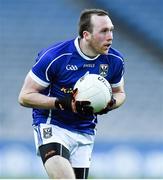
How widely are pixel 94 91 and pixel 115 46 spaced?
586cm

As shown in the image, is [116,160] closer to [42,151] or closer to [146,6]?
[146,6]

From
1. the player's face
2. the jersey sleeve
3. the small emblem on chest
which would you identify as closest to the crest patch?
the jersey sleeve

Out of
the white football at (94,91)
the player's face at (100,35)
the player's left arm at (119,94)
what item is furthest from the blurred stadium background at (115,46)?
the white football at (94,91)

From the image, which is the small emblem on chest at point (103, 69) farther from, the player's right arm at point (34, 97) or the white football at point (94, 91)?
the player's right arm at point (34, 97)

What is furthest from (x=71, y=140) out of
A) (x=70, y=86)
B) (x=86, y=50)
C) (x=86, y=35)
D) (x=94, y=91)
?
(x=86, y=35)

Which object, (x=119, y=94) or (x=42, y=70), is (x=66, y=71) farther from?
(x=119, y=94)

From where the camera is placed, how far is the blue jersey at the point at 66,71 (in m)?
6.97

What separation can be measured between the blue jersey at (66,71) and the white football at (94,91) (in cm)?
21

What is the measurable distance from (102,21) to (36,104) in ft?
2.78

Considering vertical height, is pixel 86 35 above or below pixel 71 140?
above

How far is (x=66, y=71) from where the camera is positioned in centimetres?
704

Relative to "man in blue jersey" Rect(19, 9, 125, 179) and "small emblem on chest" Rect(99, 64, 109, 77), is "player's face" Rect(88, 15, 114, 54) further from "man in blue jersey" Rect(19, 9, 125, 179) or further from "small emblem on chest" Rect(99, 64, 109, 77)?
"small emblem on chest" Rect(99, 64, 109, 77)

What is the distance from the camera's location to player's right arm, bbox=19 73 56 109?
6871 mm

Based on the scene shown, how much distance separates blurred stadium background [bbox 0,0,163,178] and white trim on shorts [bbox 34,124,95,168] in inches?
190
